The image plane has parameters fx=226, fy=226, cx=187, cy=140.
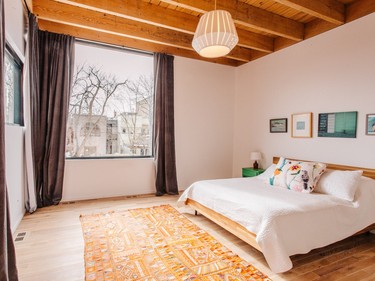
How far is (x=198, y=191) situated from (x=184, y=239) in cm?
73

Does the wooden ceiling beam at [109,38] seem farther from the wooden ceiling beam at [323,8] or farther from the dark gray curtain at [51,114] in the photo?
the wooden ceiling beam at [323,8]

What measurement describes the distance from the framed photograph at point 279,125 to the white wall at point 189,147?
111cm

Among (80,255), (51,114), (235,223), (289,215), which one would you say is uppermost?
(51,114)

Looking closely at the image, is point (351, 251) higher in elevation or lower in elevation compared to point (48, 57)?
lower

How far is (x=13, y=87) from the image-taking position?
2859mm

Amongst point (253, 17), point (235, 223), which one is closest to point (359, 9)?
point (253, 17)

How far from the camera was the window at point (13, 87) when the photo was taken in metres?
2.54

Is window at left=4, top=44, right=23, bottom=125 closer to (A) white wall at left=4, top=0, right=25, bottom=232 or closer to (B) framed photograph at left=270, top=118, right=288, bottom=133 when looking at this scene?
(A) white wall at left=4, top=0, right=25, bottom=232

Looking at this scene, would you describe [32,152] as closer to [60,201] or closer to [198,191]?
[60,201]

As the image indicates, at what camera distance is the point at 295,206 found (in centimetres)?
214

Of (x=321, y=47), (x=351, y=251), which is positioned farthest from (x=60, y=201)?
(x=321, y=47)

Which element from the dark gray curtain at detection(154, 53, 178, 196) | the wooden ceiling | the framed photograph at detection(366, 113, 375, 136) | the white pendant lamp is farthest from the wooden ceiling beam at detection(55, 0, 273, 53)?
the framed photograph at detection(366, 113, 375, 136)

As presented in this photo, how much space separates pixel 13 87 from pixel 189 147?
118 inches

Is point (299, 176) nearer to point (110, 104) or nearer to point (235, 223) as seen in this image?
point (235, 223)
